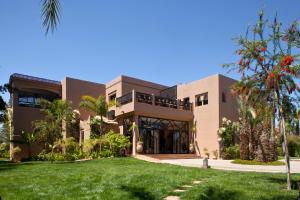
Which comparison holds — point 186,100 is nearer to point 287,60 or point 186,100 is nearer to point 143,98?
point 143,98

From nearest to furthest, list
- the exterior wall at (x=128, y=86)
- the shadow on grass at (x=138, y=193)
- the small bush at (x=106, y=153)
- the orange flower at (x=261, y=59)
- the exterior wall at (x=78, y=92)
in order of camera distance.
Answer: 1. the shadow on grass at (x=138, y=193)
2. the orange flower at (x=261, y=59)
3. the small bush at (x=106, y=153)
4. the exterior wall at (x=128, y=86)
5. the exterior wall at (x=78, y=92)

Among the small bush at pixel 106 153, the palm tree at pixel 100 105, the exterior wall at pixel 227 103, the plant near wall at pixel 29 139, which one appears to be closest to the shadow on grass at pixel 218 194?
the small bush at pixel 106 153

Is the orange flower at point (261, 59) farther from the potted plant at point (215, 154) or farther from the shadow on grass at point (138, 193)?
the potted plant at point (215, 154)

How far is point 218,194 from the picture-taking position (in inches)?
306

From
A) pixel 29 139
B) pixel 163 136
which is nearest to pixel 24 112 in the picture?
pixel 29 139

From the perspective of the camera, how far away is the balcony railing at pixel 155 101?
2399 centimetres

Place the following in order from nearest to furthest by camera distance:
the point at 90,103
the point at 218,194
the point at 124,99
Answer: the point at 218,194, the point at 90,103, the point at 124,99

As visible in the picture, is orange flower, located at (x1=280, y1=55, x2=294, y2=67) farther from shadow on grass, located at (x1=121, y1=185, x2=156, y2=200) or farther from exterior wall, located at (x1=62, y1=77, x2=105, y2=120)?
exterior wall, located at (x1=62, y1=77, x2=105, y2=120)

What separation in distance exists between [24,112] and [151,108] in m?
11.7

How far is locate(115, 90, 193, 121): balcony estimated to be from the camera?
22917mm

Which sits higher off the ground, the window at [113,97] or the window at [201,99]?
the window at [113,97]

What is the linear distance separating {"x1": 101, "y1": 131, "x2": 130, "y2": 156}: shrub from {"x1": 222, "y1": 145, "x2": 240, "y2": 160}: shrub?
302 inches

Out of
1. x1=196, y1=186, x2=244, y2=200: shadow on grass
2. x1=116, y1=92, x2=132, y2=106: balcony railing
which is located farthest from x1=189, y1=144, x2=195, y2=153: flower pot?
x1=196, y1=186, x2=244, y2=200: shadow on grass

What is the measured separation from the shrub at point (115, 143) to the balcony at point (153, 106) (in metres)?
2.20
